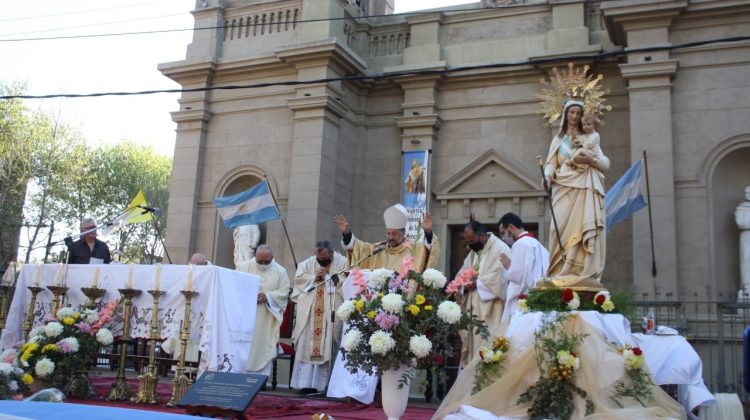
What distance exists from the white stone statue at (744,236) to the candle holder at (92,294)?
33.9 ft

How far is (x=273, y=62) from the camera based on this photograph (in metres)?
16.3

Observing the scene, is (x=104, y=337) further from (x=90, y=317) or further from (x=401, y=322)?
(x=401, y=322)

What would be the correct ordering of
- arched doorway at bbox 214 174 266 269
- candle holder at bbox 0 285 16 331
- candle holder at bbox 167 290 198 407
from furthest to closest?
arched doorway at bbox 214 174 266 269 → candle holder at bbox 0 285 16 331 → candle holder at bbox 167 290 198 407

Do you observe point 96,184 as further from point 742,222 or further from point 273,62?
point 742,222

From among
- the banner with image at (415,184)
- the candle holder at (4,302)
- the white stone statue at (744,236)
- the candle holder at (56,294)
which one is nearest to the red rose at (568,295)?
the candle holder at (56,294)

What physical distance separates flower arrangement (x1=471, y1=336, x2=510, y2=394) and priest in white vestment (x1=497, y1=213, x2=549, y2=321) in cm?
132

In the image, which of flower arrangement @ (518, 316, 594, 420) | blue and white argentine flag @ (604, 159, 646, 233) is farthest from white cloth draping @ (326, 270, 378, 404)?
blue and white argentine flag @ (604, 159, 646, 233)

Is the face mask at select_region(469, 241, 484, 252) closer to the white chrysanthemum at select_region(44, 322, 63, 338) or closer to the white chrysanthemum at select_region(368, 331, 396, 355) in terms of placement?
the white chrysanthemum at select_region(368, 331, 396, 355)

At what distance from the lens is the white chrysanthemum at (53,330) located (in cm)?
782

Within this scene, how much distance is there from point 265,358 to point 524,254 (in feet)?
12.5

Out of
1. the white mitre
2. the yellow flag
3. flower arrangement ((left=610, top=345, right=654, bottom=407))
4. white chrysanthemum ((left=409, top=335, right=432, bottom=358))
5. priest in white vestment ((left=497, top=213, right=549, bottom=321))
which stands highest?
the yellow flag

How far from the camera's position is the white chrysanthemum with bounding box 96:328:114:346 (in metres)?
7.87

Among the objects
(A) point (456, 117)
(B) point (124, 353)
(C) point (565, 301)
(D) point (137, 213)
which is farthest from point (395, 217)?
(A) point (456, 117)

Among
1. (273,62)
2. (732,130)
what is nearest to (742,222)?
(732,130)
